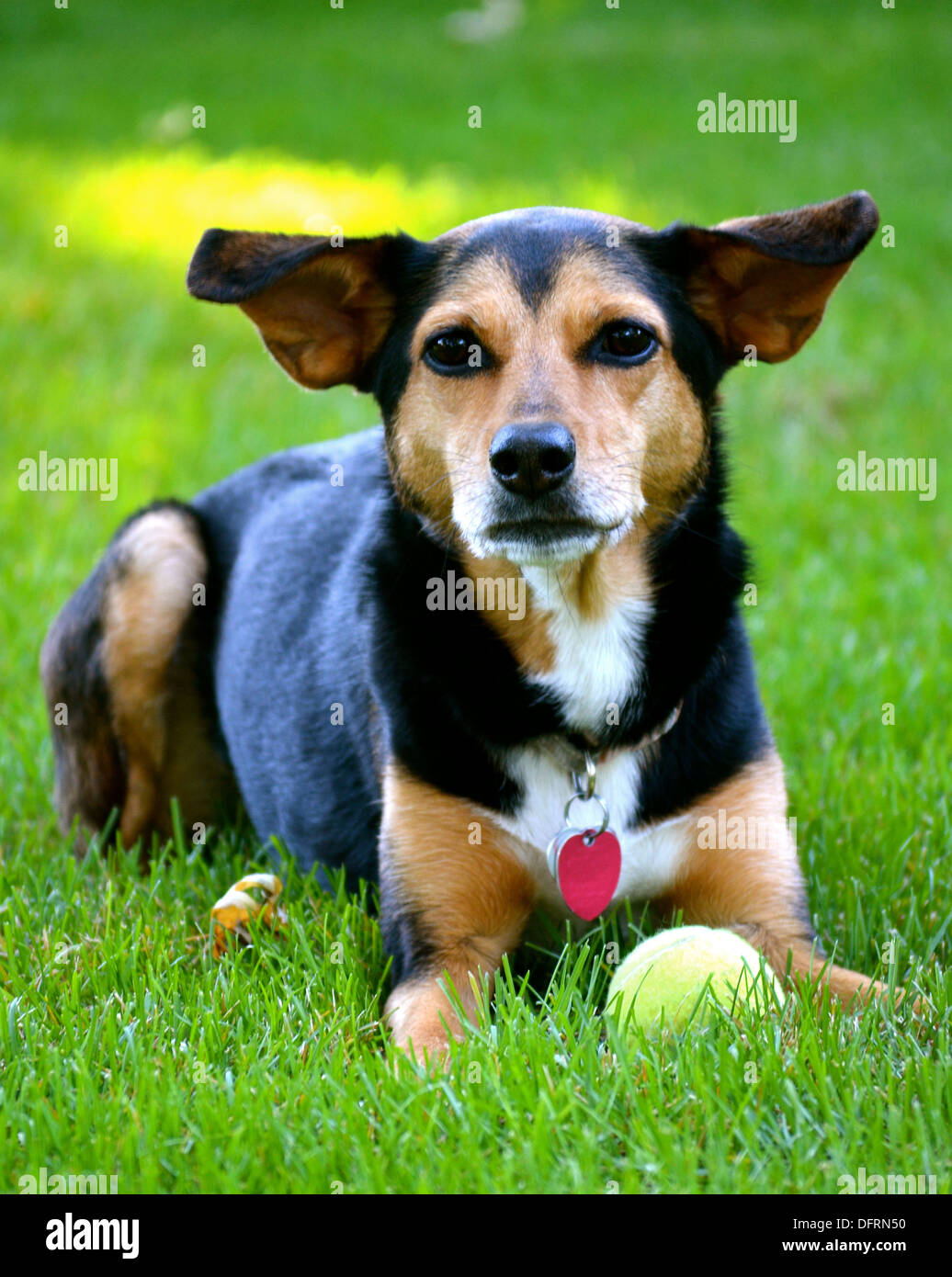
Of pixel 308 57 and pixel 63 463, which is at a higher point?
pixel 308 57

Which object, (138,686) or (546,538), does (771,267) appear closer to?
(546,538)

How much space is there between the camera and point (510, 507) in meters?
3.04

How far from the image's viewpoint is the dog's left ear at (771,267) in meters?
3.17

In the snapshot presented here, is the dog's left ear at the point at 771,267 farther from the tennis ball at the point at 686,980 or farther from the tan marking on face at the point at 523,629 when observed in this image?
the tennis ball at the point at 686,980

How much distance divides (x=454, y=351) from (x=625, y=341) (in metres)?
0.40

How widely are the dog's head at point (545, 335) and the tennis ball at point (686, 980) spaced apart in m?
0.89

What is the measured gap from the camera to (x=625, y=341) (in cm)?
323

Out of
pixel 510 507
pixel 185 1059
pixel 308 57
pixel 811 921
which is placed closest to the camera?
pixel 185 1059

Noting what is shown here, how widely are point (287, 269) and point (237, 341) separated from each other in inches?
245

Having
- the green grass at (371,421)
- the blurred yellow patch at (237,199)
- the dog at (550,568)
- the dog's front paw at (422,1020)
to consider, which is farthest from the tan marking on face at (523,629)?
the blurred yellow patch at (237,199)

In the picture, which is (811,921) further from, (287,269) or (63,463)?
(63,463)
